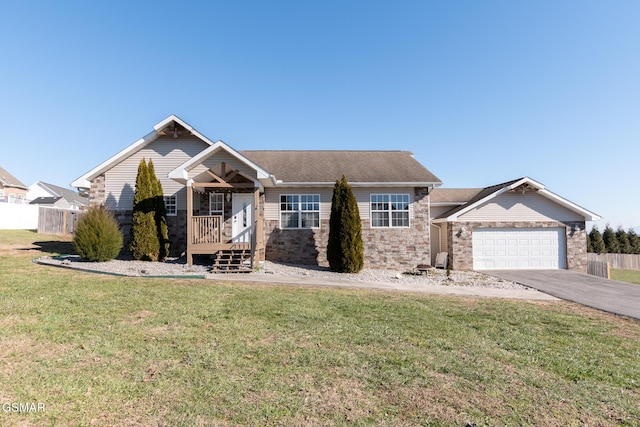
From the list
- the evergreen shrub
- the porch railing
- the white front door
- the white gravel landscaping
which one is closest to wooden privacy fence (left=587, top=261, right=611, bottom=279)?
the white gravel landscaping

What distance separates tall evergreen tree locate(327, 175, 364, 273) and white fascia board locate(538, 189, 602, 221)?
372 inches

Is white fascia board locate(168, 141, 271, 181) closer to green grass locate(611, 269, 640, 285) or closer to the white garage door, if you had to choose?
the white garage door

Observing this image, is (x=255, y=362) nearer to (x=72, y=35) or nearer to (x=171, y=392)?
(x=171, y=392)

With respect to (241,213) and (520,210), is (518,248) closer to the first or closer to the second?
(520,210)

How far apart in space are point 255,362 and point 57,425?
1937 millimetres

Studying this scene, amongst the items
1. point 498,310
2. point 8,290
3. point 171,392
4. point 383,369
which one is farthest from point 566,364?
point 8,290

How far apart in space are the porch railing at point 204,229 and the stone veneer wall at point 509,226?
10.7 metres

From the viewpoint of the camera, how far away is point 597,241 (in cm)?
2292

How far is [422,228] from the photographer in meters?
15.2

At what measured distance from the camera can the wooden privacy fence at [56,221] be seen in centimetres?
2262

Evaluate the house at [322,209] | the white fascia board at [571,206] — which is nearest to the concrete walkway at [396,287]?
the house at [322,209]

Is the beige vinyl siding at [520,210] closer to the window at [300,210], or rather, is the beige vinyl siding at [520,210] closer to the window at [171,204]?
the window at [300,210]

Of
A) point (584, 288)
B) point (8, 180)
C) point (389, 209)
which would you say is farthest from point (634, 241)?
point (8, 180)

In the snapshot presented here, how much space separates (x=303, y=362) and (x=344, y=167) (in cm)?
1319
